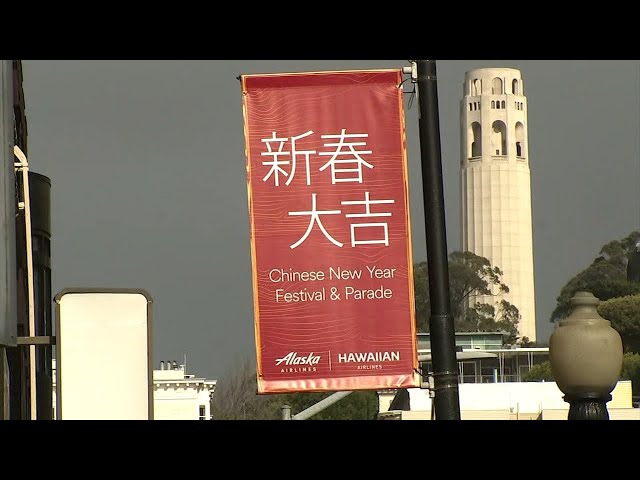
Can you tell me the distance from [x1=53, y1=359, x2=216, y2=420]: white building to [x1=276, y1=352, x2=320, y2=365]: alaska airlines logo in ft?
243

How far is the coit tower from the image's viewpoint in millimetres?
191500

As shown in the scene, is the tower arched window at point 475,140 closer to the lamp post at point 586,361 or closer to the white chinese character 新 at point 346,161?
the white chinese character 新 at point 346,161

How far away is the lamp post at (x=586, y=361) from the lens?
10047 mm

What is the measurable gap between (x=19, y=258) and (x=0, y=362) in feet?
12.9

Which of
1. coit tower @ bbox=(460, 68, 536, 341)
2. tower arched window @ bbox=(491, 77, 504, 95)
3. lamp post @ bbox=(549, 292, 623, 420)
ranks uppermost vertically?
tower arched window @ bbox=(491, 77, 504, 95)

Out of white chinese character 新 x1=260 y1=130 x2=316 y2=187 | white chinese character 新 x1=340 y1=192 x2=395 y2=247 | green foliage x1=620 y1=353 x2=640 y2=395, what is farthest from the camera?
green foliage x1=620 y1=353 x2=640 y2=395

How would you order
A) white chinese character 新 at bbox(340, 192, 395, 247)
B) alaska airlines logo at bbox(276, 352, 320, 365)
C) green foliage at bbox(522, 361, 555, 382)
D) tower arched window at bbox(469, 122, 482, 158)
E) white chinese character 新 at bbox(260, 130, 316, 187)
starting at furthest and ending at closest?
tower arched window at bbox(469, 122, 482, 158) < green foliage at bbox(522, 361, 555, 382) < alaska airlines logo at bbox(276, 352, 320, 365) < white chinese character 新 at bbox(260, 130, 316, 187) < white chinese character 新 at bbox(340, 192, 395, 247)

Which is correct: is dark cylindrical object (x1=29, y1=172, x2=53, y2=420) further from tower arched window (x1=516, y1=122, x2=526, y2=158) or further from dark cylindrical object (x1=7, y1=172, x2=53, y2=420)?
tower arched window (x1=516, y1=122, x2=526, y2=158)

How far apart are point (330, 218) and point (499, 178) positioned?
18457 cm

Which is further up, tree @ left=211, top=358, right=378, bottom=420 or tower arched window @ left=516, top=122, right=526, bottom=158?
tower arched window @ left=516, top=122, right=526, bottom=158

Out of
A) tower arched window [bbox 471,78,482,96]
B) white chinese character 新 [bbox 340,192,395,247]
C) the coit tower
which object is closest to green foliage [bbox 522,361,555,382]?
the coit tower
